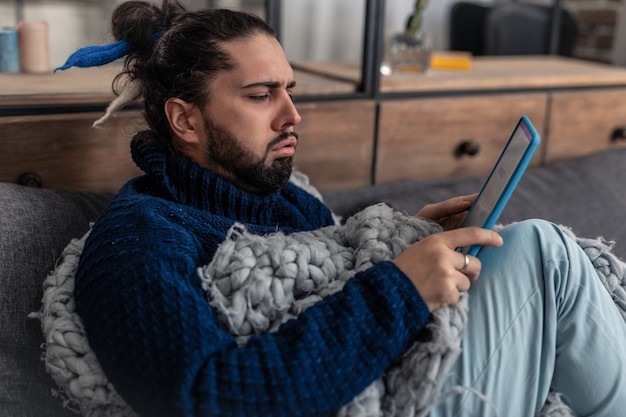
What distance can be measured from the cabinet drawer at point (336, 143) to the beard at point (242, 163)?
485 mm

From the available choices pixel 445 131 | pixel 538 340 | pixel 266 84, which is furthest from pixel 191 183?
pixel 445 131

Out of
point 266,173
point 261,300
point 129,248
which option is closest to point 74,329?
point 129,248

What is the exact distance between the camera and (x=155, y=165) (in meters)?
1.15

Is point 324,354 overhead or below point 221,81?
below

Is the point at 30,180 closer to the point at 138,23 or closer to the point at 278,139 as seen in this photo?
the point at 138,23

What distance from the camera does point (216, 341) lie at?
89 cm

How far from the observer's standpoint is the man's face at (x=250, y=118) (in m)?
1.16

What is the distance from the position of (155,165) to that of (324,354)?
44 cm

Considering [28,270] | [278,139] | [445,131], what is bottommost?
[28,270]

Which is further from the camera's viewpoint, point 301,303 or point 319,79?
point 319,79

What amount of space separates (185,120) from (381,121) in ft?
2.25

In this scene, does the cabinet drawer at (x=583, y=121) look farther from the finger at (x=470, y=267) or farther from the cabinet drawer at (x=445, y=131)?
the finger at (x=470, y=267)

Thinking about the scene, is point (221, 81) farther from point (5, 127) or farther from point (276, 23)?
point (276, 23)

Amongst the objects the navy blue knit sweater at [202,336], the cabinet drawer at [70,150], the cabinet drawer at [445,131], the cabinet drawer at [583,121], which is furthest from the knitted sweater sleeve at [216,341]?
the cabinet drawer at [583,121]
